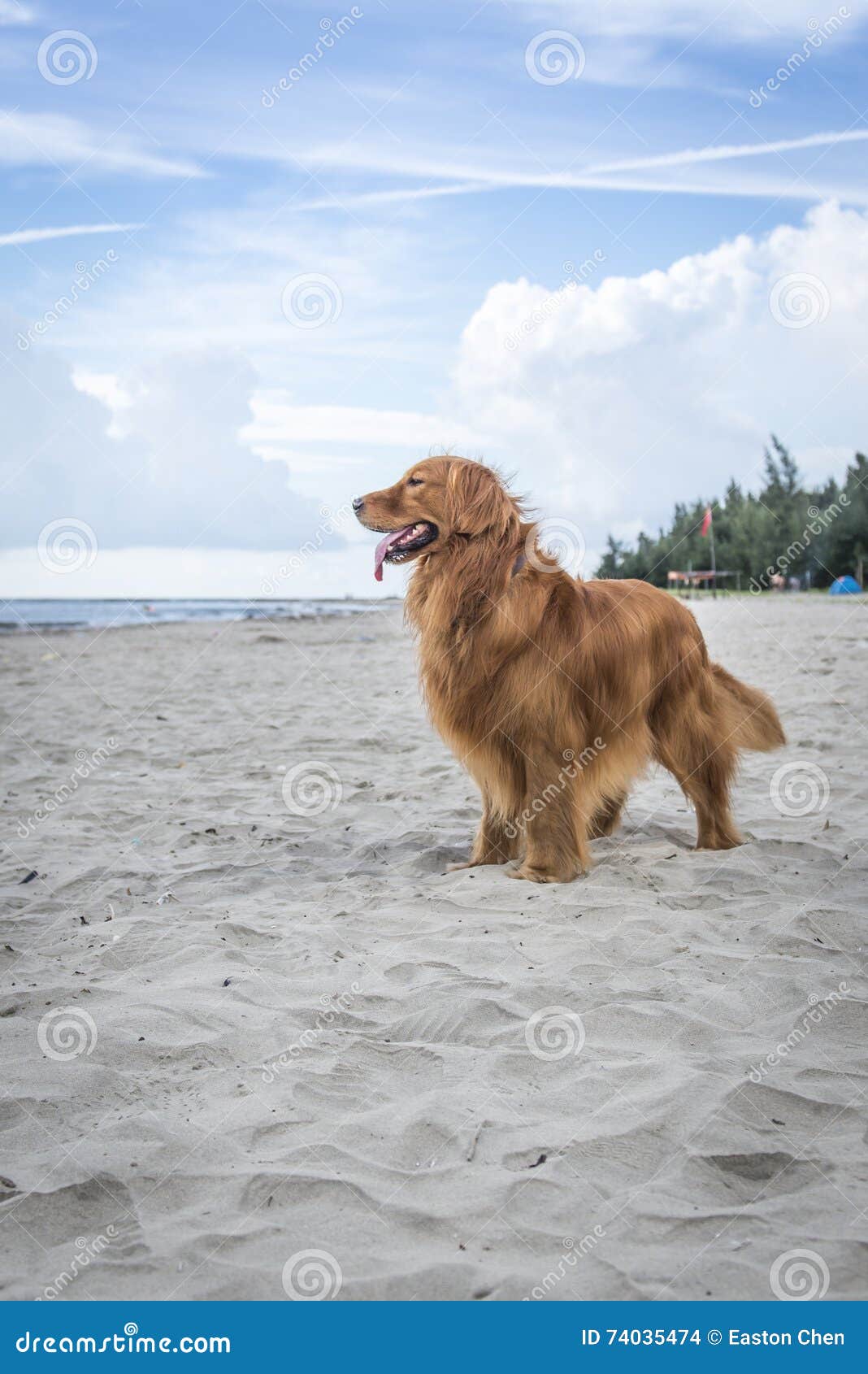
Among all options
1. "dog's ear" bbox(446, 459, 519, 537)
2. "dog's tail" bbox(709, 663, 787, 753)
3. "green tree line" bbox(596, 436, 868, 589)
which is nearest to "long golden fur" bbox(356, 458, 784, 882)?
"dog's ear" bbox(446, 459, 519, 537)

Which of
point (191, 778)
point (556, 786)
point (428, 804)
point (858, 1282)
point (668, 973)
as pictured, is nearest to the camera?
point (858, 1282)

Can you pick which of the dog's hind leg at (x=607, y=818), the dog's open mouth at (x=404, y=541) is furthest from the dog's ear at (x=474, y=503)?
the dog's hind leg at (x=607, y=818)

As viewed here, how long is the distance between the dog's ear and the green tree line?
107ft

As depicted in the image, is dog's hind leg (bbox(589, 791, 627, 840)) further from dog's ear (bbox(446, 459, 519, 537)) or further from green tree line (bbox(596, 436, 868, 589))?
green tree line (bbox(596, 436, 868, 589))

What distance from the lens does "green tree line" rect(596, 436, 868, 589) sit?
49656mm

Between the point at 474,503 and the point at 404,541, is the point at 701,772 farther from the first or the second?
the point at 404,541

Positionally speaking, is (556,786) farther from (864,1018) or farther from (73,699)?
(73,699)

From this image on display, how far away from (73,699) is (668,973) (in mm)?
9749

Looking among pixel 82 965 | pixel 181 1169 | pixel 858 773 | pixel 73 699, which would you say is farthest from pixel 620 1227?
pixel 73 699

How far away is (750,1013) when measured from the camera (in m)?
3.30

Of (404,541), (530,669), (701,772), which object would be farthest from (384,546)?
(701,772)

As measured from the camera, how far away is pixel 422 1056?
120 inches

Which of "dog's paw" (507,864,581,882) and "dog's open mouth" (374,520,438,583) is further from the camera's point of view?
"dog's paw" (507,864,581,882)

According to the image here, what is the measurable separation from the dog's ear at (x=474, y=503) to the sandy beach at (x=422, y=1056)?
1643 millimetres
